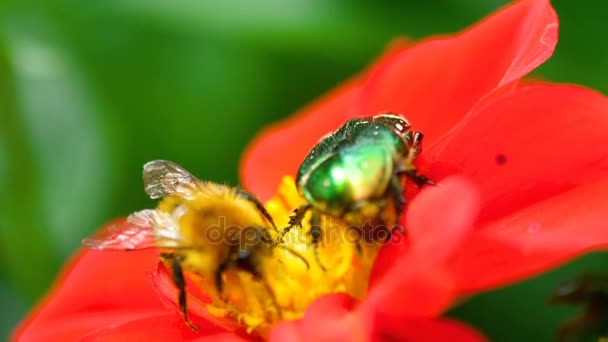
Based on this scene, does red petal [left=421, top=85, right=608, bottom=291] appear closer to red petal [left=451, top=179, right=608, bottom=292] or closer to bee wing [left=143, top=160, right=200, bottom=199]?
red petal [left=451, top=179, right=608, bottom=292]

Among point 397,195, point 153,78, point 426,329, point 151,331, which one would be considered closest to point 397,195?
point 397,195

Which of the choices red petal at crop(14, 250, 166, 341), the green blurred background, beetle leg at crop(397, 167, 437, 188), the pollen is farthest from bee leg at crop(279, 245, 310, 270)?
the green blurred background

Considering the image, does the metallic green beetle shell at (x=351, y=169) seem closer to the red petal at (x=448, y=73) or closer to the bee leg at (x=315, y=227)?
the bee leg at (x=315, y=227)

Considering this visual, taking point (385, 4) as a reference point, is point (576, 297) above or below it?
below

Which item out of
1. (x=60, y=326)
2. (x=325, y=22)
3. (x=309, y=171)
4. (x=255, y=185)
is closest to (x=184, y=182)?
(x=309, y=171)

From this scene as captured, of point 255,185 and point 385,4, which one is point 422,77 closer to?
point 255,185

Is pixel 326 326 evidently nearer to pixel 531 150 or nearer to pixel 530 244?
pixel 530 244
